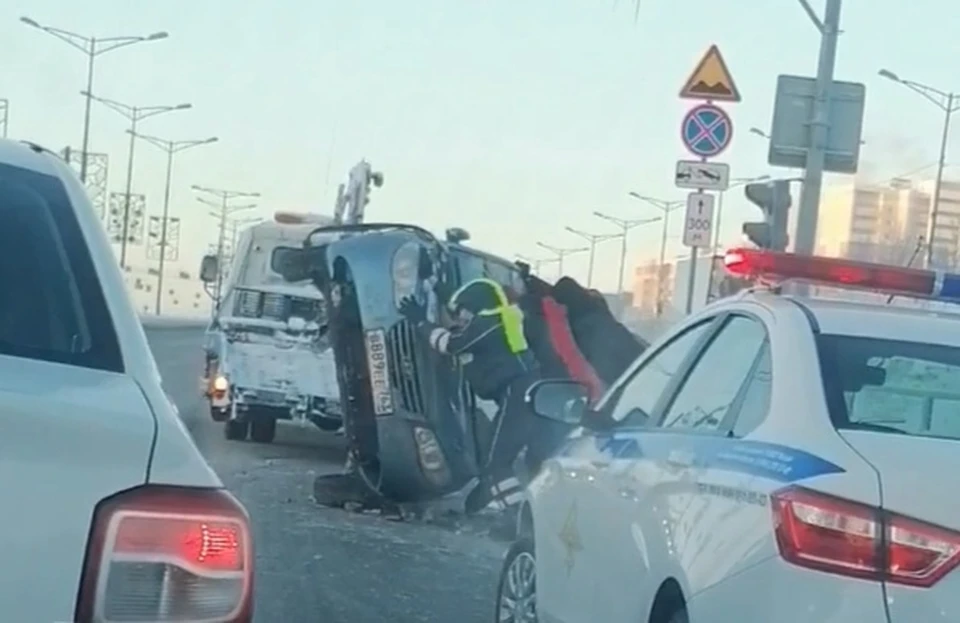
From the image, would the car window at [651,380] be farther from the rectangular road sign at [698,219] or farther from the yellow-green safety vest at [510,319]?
the rectangular road sign at [698,219]

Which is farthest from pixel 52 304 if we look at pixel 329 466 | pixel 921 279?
pixel 329 466

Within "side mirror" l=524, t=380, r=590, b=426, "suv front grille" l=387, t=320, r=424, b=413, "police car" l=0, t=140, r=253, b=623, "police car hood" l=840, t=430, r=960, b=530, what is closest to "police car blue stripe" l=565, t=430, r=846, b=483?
"police car hood" l=840, t=430, r=960, b=530

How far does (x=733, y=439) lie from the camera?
505 centimetres

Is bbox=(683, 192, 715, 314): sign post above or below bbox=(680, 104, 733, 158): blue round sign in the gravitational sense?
below

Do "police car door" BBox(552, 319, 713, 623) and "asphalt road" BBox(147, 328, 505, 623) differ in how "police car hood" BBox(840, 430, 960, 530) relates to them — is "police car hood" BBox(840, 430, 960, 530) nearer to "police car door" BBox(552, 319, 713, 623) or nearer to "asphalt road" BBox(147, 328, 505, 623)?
"police car door" BBox(552, 319, 713, 623)

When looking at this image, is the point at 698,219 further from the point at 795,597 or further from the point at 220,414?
the point at 795,597

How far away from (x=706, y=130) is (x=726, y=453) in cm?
1165

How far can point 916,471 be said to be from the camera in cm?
429

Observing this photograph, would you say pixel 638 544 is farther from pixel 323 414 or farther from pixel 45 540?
pixel 323 414

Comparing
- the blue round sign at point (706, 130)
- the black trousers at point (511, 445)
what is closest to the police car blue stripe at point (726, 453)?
the black trousers at point (511, 445)

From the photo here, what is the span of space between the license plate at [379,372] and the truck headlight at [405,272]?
0.30 meters

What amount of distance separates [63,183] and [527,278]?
910cm

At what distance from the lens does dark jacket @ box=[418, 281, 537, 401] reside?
11945mm

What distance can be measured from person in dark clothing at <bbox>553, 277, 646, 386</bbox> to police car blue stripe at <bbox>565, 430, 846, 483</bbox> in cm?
601
